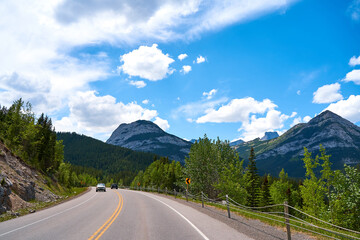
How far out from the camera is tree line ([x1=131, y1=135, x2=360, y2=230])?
2906cm

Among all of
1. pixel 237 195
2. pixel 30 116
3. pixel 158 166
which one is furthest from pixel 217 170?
pixel 30 116

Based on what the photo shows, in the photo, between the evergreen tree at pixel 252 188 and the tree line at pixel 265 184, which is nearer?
the tree line at pixel 265 184

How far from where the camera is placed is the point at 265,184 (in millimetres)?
68125

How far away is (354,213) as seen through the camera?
2773cm

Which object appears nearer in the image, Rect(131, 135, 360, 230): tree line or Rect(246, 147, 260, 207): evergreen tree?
Rect(131, 135, 360, 230): tree line

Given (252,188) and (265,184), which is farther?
(265,184)

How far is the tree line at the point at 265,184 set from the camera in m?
29.1

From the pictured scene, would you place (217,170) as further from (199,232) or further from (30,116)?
(30,116)

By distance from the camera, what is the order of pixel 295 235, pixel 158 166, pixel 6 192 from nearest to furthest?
1. pixel 295 235
2. pixel 6 192
3. pixel 158 166

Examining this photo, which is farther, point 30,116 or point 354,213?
point 30,116

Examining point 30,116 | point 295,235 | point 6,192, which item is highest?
point 30,116

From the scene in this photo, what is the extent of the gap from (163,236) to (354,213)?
29379mm

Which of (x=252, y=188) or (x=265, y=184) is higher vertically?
(x=265, y=184)

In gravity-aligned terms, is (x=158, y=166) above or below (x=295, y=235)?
above
